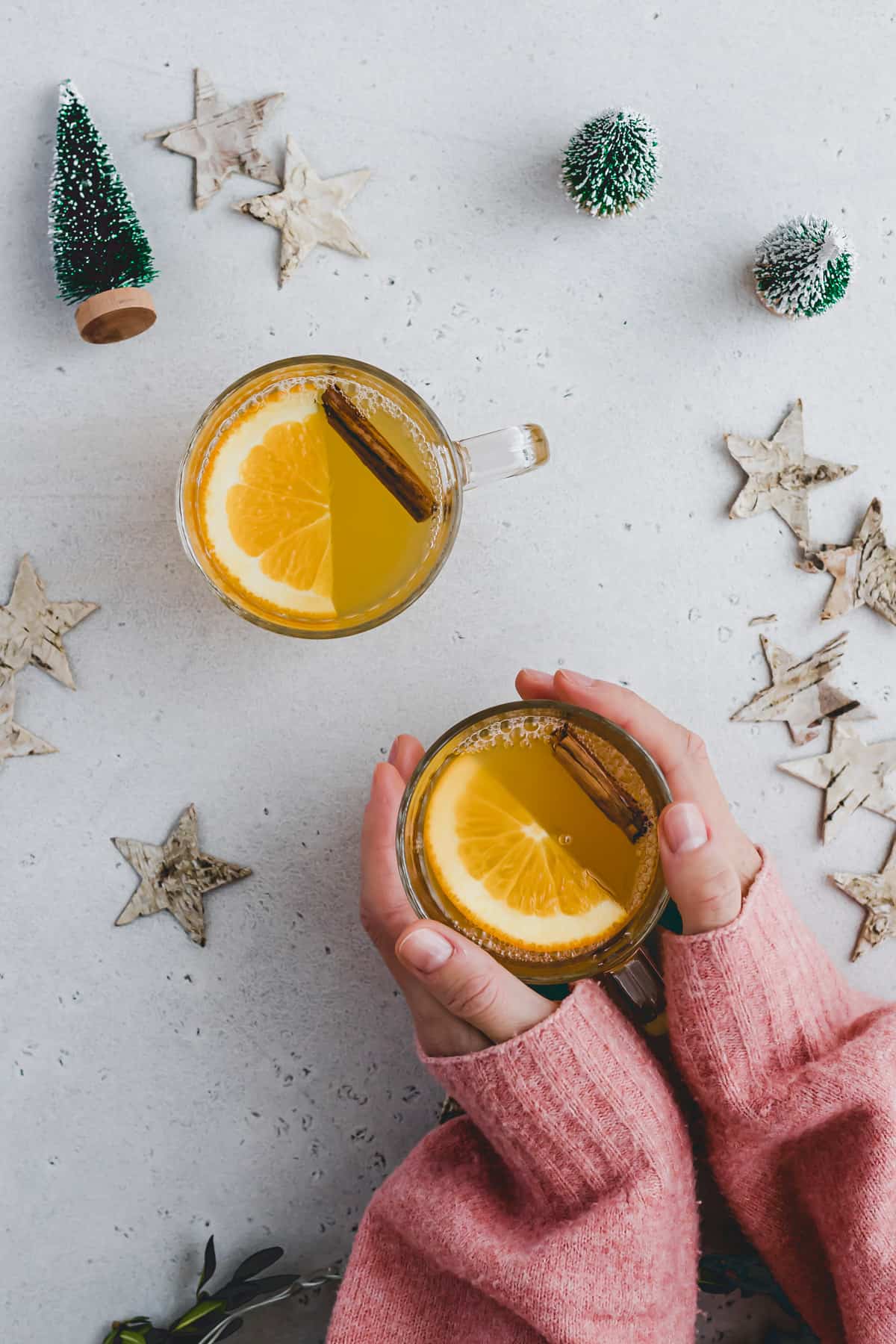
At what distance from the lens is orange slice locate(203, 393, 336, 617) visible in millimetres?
814

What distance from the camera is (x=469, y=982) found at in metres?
0.75

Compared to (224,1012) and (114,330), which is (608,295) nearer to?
(114,330)

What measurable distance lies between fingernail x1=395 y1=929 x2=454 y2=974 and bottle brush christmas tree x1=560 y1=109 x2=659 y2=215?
0.63 m

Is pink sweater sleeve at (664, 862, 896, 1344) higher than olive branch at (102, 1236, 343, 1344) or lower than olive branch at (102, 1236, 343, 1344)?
higher

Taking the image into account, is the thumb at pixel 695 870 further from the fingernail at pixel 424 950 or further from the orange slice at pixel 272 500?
the orange slice at pixel 272 500

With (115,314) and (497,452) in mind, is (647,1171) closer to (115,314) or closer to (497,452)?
(497,452)

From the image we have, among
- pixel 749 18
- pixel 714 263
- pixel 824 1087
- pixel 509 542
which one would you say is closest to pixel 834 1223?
pixel 824 1087

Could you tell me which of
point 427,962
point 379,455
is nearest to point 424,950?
point 427,962

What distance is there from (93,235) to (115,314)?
0.07 metres

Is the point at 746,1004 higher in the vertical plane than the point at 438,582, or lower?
lower

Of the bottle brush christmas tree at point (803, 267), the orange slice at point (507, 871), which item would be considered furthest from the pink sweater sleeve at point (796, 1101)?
the bottle brush christmas tree at point (803, 267)

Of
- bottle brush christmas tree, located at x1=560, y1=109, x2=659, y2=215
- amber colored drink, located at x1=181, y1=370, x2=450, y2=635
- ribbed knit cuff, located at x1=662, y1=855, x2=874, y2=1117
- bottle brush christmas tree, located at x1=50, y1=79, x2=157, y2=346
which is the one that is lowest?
ribbed knit cuff, located at x1=662, y1=855, x2=874, y2=1117

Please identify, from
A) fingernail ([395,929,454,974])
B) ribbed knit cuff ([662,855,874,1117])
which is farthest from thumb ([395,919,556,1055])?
ribbed knit cuff ([662,855,874,1117])

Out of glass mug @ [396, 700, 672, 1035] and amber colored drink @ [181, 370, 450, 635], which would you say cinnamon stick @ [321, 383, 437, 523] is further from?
glass mug @ [396, 700, 672, 1035]
